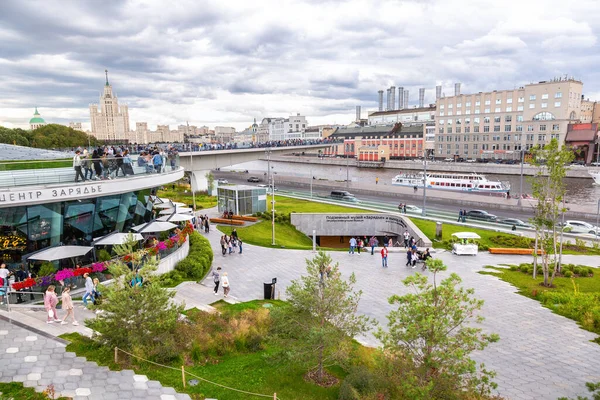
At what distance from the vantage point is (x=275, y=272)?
2291 centimetres

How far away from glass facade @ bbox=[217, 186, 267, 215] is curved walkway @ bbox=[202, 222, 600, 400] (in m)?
8.69

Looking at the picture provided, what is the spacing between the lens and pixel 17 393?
9609 millimetres

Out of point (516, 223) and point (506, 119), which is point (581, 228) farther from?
point (506, 119)

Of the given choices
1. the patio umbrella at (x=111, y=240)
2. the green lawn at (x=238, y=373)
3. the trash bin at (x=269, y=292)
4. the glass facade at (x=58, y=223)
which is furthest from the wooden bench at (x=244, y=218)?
the green lawn at (x=238, y=373)

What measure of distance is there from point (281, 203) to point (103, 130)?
176252 millimetres

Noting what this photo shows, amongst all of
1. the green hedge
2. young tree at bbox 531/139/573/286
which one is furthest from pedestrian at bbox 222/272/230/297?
young tree at bbox 531/139/573/286

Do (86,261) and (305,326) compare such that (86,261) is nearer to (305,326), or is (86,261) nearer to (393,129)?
(305,326)

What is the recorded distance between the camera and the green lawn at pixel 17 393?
9.44m

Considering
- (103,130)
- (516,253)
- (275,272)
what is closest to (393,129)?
(516,253)

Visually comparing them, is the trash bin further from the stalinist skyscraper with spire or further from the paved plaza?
the stalinist skyscraper with spire

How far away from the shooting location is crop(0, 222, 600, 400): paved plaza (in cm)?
1052

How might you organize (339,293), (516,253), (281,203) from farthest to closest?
(281,203) < (516,253) < (339,293)

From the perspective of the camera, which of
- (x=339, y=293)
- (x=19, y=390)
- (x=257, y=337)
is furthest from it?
(x=257, y=337)

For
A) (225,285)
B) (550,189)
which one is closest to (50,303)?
(225,285)
